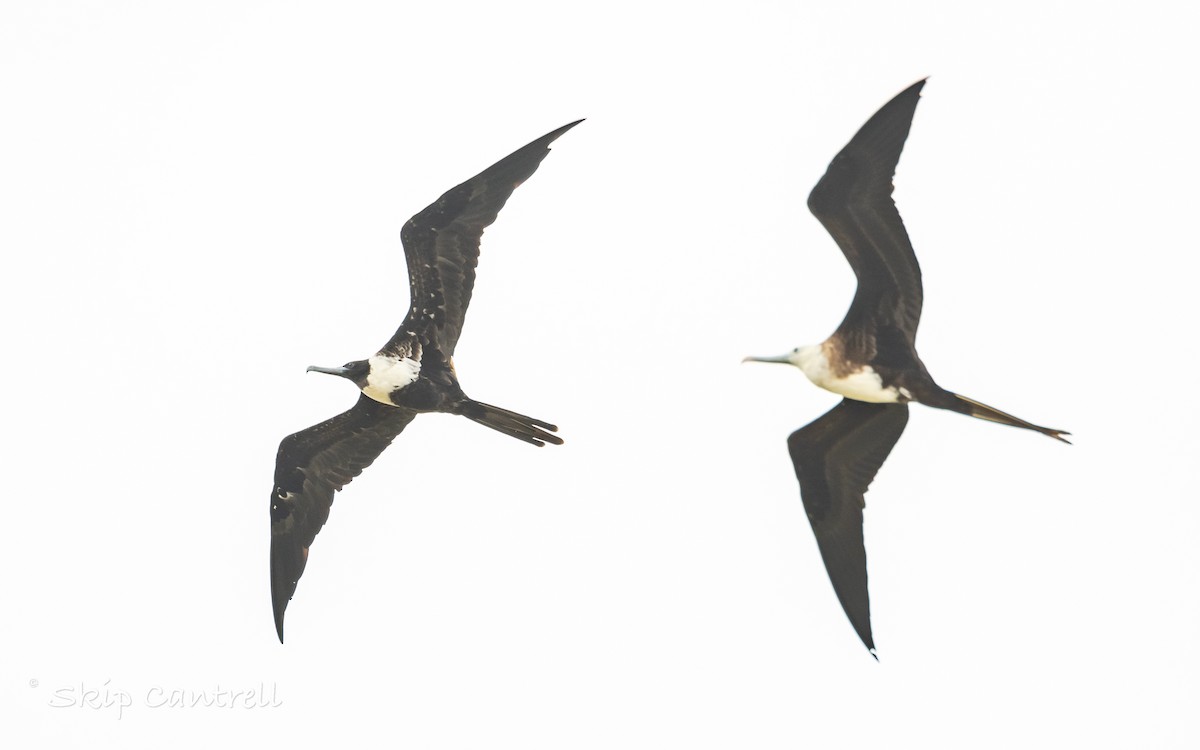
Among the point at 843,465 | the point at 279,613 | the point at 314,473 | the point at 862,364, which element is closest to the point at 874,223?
the point at 862,364

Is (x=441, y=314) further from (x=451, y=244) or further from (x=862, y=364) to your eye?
(x=862, y=364)

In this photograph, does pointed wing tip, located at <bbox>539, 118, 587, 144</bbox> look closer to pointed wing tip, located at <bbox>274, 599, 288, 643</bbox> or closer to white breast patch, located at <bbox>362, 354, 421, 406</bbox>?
white breast patch, located at <bbox>362, 354, 421, 406</bbox>

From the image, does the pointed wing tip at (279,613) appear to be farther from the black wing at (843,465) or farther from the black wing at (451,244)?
the black wing at (843,465)

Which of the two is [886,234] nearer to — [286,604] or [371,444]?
[371,444]

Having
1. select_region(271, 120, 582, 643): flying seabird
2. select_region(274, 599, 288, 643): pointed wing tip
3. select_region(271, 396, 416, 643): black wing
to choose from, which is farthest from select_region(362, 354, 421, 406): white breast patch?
select_region(274, 599, 288, 643): pointed wing tip

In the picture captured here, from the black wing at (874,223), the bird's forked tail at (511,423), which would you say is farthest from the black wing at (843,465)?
the bird's forked tail at (511,423)
